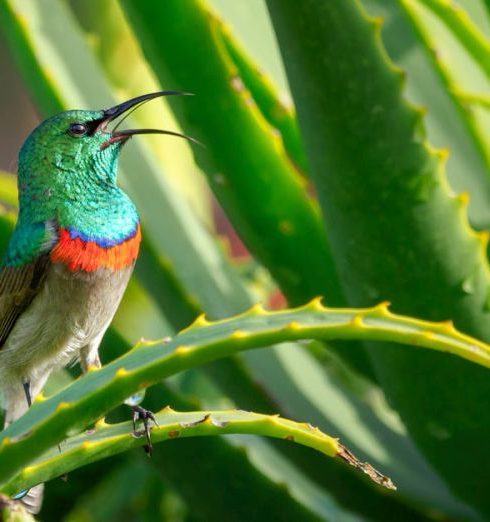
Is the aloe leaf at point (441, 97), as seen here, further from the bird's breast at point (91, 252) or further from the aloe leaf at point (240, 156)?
the bird's breast at point (91, 252)

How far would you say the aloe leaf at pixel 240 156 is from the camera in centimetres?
208

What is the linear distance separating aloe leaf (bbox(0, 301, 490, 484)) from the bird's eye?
3.44ft

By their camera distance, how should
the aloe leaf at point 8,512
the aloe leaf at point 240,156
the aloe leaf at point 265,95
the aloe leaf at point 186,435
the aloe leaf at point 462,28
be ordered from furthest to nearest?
the aloe leaf at point 265,95 < the aloe leaf at point 240,156 < the aloe leaf at point 462,28 < the aloe leaf at point 186,435 < the aloe leaf at point 8,512

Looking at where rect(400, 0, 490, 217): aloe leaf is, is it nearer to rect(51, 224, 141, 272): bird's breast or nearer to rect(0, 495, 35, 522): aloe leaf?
rect(51, 224, 141, 272): bird's breast

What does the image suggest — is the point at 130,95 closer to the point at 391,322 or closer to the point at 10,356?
the point at 10,356

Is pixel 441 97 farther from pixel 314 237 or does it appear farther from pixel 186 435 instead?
pixel 186 435

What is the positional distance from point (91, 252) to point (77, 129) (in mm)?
269

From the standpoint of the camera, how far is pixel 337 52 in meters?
1.77

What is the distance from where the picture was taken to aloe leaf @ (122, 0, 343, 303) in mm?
2080

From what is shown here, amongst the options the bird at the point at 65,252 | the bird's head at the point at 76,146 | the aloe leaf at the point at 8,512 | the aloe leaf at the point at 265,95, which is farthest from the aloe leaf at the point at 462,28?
the aloe leaf at the point at 8,512

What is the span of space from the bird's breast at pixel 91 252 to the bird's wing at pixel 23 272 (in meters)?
0.02

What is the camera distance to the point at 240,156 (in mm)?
2105

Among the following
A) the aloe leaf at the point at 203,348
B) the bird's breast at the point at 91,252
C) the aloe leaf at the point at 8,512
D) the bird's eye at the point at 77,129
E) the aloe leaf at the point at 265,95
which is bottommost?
the aloe leaf at the point at 8,512

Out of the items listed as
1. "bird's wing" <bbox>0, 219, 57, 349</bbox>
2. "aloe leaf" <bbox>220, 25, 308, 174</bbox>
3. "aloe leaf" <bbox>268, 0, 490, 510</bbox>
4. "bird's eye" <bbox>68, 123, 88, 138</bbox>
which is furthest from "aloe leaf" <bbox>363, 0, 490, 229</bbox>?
"bird's wing" <bbox>0, 219, 57, 349</bbox>
